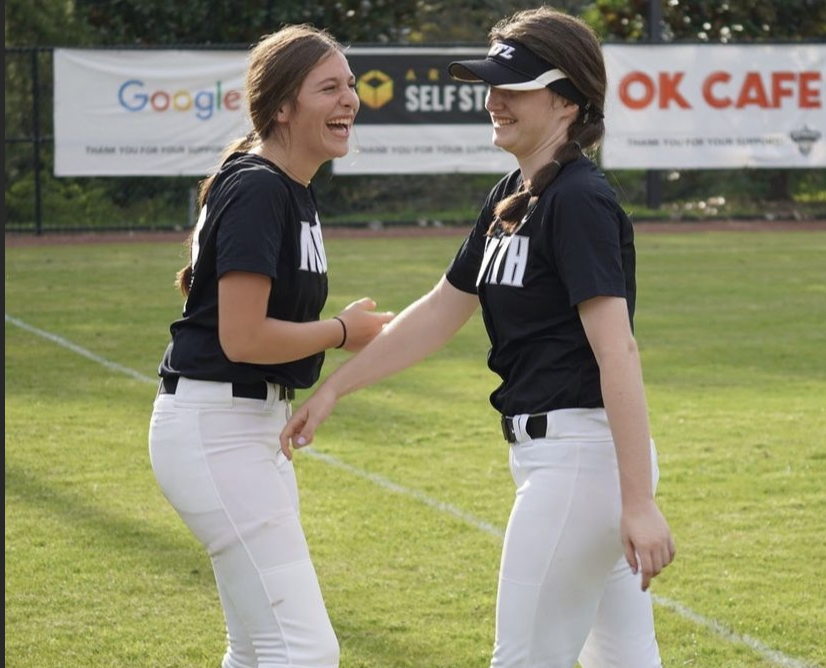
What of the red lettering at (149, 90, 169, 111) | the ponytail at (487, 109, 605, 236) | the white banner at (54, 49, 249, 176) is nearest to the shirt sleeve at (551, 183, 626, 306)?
the ponytail at (487, 109, 605, 236)

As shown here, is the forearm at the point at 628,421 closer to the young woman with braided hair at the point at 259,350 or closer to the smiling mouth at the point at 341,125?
the young woman with braided hair at the point at 259,350

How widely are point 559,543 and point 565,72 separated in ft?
3.78

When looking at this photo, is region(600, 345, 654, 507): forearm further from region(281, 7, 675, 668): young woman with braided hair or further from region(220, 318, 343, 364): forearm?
region(220, 318, 343, 364): forearm

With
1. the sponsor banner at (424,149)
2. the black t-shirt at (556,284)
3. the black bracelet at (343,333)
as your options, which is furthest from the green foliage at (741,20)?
the black t-shirt at (556,284)

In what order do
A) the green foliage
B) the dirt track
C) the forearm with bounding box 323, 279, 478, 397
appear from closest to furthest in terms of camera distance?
the forearm with bounding box 323, 279, 478, 397, the dirt track, the green foliage

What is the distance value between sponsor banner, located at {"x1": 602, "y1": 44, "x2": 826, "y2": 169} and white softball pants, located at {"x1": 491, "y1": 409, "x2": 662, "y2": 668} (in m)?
21.3

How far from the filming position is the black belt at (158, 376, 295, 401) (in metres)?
3.97

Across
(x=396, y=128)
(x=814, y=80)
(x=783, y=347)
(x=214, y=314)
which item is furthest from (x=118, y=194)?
(x=214, y=314)

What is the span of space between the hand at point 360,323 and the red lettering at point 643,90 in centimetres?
2092

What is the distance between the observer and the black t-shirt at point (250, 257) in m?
3.77

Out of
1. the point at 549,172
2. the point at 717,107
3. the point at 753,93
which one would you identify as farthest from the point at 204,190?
the point at 753,93

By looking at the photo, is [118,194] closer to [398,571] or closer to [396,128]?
[396,128]

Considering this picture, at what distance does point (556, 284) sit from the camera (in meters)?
3.69

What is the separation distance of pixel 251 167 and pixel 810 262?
1701cm
